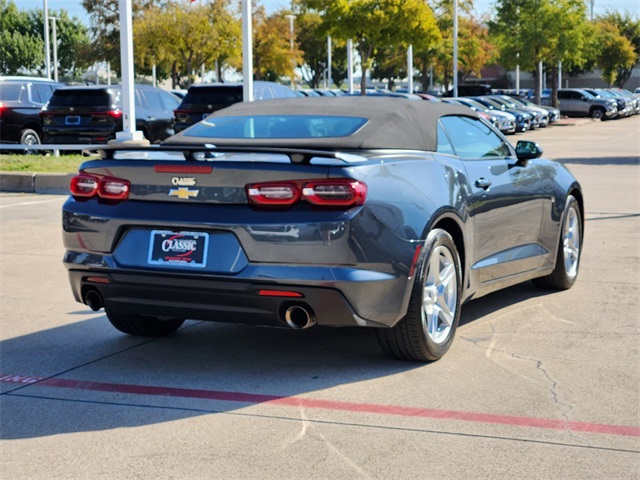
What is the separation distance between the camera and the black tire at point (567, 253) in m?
7.98

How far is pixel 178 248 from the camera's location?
18.1ft

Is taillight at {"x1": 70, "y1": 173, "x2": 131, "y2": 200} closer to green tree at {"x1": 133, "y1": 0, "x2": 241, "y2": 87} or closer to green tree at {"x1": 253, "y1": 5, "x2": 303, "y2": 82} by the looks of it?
green tree at {"x1": 133, "y1": 0, "x2": 241, "y2": 87}

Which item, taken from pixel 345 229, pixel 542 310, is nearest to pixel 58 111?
pixel 542 310

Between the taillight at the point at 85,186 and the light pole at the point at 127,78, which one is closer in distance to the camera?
the taillight at the point at 85,186

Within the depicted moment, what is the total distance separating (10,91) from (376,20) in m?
21.6

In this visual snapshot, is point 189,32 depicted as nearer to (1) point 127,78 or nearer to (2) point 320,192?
(1) point 127,78

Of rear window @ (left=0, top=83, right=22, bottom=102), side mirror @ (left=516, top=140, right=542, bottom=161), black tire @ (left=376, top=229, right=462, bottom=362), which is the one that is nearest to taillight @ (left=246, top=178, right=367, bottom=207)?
black tire @ (left=376, top=229, right=462, bottom=362)

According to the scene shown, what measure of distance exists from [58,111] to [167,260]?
16847 mm

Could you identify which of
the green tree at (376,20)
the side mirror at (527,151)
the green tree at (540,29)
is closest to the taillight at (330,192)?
the side mirror at (527,151)

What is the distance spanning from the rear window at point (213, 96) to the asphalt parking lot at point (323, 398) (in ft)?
50.2

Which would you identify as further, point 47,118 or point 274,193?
point 47,118

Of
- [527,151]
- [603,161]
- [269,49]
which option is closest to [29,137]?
[603,161]

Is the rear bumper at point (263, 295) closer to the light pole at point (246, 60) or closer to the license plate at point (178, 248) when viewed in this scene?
the license plate at point (178, 248)

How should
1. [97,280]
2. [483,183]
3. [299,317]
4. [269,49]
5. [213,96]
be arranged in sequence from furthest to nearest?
[269,49], [213,96], [483,183], [97,280], [299,317]
